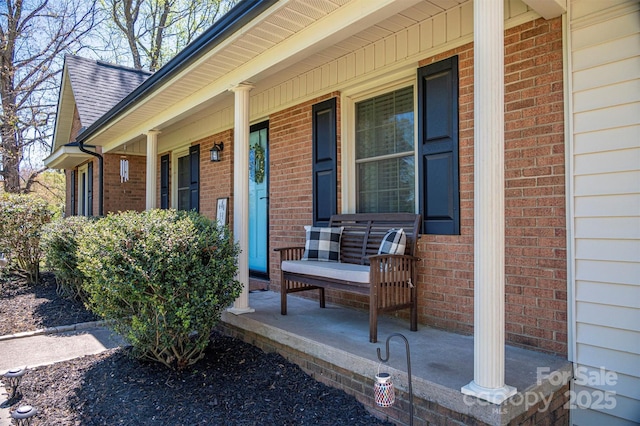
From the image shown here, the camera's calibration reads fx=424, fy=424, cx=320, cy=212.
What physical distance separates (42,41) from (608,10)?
17.7 metres

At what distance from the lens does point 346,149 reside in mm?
4500

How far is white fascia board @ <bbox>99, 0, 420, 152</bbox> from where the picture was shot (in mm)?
2789

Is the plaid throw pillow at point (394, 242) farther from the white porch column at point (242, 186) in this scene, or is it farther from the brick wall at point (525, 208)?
the white porch column at point (242, 186)

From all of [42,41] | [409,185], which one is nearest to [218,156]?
[409,185]

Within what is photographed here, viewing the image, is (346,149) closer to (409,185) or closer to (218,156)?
(409,185)

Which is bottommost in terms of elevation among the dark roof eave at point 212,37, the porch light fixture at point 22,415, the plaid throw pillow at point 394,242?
the porch light fixture at point 22,415

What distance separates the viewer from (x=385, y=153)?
414 centimetres

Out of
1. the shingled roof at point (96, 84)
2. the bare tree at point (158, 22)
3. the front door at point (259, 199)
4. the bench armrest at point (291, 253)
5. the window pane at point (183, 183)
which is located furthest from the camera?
the bare tree at point (158, 22)

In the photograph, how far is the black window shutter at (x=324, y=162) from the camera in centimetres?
453

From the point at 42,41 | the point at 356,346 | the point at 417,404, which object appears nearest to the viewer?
the point at 417,404

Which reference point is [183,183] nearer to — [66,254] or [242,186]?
[66,254]

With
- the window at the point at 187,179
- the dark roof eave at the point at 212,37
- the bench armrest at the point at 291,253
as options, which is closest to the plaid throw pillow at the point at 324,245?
the bench armrest at the point at 291,253

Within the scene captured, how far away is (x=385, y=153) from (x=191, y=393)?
8.78 ft

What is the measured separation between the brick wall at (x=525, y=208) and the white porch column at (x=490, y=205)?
0.90 meters
